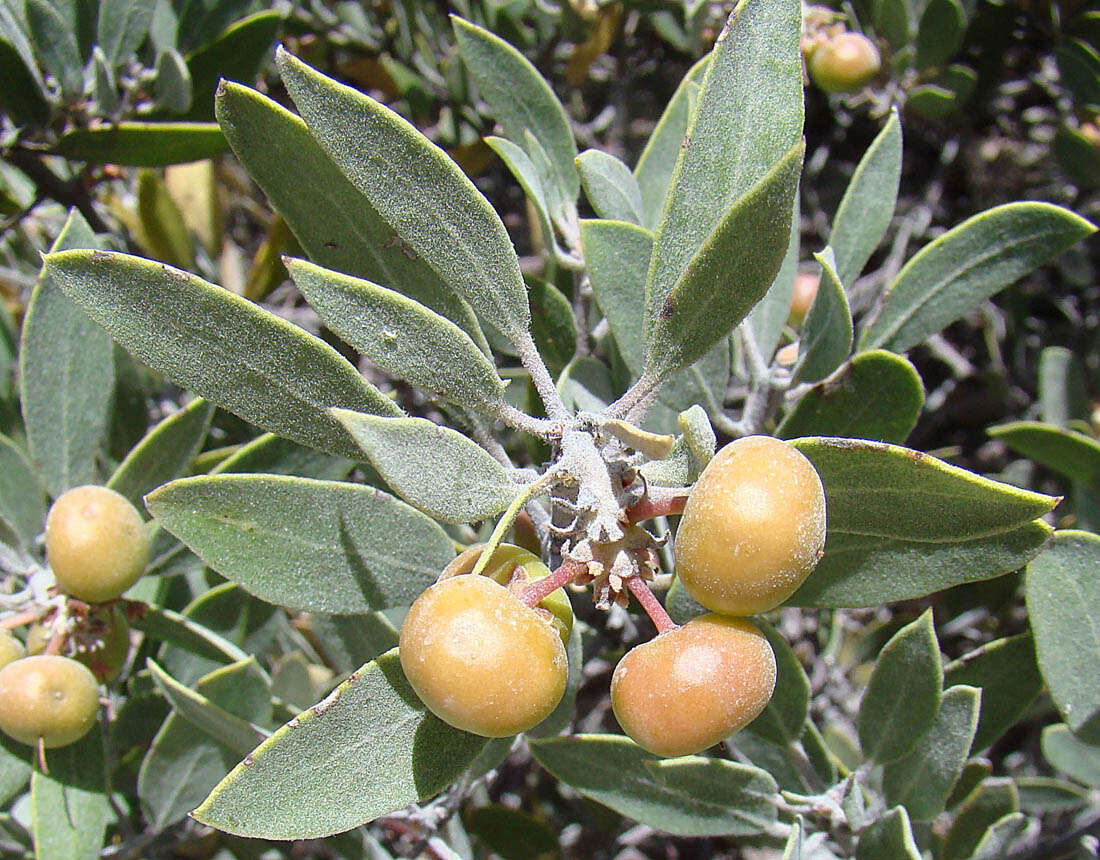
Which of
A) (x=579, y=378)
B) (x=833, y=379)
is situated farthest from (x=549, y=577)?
(x=833, y=379)

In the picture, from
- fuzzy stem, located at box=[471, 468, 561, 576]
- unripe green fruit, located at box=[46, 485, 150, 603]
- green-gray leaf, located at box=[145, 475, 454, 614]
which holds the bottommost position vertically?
unripe green fruit, located at box=[46, 485, 150, 603]

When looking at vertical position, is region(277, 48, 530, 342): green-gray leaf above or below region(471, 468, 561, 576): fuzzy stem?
above

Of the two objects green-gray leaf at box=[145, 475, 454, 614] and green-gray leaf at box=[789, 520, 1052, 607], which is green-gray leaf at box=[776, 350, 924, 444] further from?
green-gray leaf at box=[145, 475, 454, 614]

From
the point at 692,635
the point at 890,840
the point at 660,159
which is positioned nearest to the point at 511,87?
the point at 660,159

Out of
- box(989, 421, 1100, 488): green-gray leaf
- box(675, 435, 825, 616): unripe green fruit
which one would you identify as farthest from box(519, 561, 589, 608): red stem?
box(989, 421, 1100, 488): green-gray leaf

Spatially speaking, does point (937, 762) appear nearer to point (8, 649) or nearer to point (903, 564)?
point (903, 564)

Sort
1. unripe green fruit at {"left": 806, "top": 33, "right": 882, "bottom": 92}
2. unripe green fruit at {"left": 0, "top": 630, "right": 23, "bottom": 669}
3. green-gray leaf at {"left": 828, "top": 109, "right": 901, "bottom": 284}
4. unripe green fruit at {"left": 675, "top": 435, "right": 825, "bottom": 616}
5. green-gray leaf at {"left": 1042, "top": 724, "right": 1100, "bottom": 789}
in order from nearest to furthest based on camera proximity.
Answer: unripe green fruit at {"left": 675, "top": 435, "right": 825, "bottom": 616}, unripe green fruit at {"left": 0, "top": 630, "right": 23, "bottom": 669}, green-gray leaf at {"left": 828, "top": 109, "right": 901, "bottom": 284}, green-gray leaf at {"left": 1042, "top": 724, "right": 1100, "bottom": 789}, unripe green fruit at {"left": 806, "top": 33, "right": 882, "bottom": 92}

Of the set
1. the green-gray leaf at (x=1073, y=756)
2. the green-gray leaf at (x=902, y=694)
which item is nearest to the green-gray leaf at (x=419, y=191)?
the green-gray leaf at (x=902, y=694)
